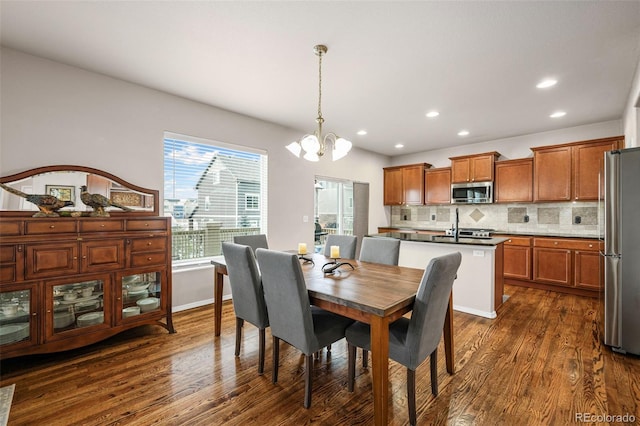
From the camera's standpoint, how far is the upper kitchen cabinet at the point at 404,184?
6.33 meters

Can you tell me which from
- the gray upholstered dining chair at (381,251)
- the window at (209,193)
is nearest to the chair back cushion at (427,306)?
the gray upholstered dining chair at (381,251)

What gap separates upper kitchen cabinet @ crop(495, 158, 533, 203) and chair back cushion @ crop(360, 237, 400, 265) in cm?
345

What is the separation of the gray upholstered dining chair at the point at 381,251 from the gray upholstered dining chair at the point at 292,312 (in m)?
1.02

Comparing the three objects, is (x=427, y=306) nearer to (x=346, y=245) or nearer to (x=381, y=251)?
(x=381, y=251)

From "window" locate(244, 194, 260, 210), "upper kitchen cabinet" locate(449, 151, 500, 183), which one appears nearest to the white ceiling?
"window" locate(244, 194, 260, 210)

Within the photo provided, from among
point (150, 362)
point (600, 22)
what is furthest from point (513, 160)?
point (150, 362)

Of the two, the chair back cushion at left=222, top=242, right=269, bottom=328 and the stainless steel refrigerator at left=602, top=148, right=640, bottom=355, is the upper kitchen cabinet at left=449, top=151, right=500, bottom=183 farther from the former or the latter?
the chair back cushion at left=222, top=242, right=269, bottom=328

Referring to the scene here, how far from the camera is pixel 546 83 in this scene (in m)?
3.09

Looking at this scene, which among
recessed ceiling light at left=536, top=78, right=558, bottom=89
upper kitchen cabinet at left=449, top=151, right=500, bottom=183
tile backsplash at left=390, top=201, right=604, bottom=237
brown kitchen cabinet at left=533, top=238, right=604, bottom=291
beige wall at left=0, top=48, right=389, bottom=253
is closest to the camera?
beige wall at left=0, top=48, right=389, bottom=253

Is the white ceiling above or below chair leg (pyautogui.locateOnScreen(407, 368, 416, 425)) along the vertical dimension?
above

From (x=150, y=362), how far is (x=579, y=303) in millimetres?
5282

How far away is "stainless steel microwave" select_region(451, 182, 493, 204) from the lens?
209 inches

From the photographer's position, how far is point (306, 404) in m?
1.85

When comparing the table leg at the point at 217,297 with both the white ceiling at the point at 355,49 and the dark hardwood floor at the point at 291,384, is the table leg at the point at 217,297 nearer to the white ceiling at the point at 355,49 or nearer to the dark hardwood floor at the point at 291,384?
the dark hardwood floor at the point at 291,384
